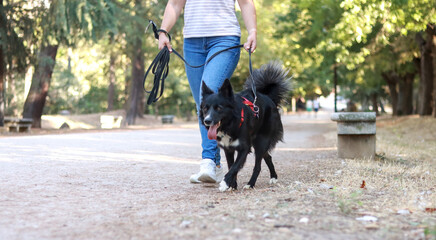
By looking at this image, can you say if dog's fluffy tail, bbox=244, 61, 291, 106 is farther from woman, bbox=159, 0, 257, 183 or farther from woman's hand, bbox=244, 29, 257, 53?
woman's hand, bbox=244, 29, 257, 53


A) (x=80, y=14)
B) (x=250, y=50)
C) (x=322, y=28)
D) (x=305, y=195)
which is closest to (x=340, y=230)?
(x=305, y=195)

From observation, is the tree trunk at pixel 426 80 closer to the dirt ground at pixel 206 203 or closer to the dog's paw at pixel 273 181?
the dirt ground at pixel 206 203

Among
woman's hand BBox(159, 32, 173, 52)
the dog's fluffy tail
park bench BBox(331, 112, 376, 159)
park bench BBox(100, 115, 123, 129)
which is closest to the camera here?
woman's hand BBox(159, 32, 173, 52)

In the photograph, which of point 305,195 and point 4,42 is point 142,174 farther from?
point 4,42

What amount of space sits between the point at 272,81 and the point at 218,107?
1.36 metres

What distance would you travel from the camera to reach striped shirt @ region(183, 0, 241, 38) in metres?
5.47

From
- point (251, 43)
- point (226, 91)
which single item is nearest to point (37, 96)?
point (251, 43)

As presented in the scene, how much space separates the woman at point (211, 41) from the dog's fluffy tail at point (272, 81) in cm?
37

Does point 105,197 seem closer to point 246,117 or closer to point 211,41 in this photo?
point 246,117

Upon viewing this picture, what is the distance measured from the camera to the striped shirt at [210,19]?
5.47 metres

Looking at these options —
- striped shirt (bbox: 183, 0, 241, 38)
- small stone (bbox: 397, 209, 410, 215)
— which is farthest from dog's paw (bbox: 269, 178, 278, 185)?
small stone (bbox: 397, 209, 410, 215)

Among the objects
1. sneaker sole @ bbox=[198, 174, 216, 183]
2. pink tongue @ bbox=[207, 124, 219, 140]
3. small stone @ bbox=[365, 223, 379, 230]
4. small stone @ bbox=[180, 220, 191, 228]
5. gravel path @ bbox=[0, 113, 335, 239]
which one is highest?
pink tongue @ bbox=[207, 124, 219, 140]

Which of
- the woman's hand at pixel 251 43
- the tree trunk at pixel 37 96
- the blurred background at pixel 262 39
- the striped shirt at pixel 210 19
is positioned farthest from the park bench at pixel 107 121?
the woman's hand at pixel 251 43

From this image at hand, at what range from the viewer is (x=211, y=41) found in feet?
18.1
